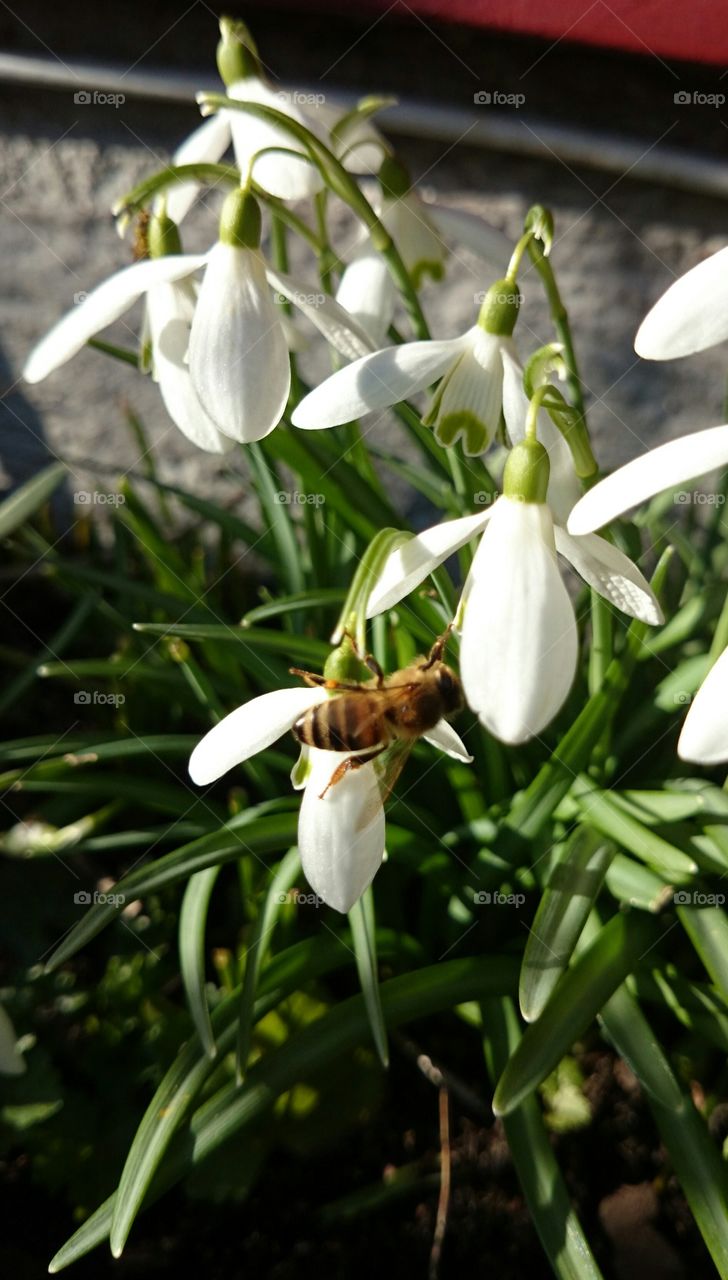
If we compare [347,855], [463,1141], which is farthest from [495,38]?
[463,1141]

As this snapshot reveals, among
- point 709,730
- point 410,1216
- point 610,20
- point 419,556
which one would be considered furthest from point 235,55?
point 410,1216

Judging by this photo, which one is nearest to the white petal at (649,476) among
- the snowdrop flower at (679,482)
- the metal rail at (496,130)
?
the snowdrop flower at (679,482)

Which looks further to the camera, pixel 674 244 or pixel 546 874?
pixel 674 244

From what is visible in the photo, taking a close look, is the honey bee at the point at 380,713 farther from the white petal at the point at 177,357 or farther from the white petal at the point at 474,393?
the white petal at the point at 177,357

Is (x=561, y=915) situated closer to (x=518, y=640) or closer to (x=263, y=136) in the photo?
(x=518, y=640)

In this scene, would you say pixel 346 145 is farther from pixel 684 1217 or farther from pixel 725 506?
pixel 684 1217

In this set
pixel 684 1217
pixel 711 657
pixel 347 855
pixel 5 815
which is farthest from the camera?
pixel 5 815

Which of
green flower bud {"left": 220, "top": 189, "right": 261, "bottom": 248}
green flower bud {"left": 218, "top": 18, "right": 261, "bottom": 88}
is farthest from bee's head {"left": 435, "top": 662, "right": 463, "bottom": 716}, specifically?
green flower bud {"left": 218, "top": 18, "right": 261, "bottom": 88}
